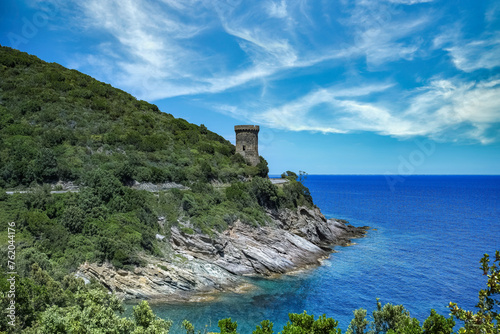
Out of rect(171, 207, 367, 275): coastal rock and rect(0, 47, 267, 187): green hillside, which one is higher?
rect(0, 47, 267, 187): green hillside

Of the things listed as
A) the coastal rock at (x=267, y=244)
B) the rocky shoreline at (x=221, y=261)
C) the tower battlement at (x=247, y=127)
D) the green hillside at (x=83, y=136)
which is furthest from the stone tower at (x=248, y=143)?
the rocky shoreline at (x=221, y=261)

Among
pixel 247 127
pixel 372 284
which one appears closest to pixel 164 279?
pixel 372 284

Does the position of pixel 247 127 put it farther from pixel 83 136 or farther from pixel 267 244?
pixel 83 136

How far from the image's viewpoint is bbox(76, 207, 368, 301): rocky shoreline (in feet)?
89.8

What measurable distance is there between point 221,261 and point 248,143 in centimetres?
3316

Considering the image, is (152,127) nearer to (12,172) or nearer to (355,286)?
(12,172)

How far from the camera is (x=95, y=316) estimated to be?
43.1 ft

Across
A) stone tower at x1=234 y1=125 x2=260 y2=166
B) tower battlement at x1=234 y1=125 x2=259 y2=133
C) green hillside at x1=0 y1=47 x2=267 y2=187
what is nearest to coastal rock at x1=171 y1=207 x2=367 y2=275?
green hillside at x1=0 y1=47 x2=267 y2=187

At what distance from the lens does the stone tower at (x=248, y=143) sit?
63.9 metres

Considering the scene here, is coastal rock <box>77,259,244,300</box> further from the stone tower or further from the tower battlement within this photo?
the tower battlement

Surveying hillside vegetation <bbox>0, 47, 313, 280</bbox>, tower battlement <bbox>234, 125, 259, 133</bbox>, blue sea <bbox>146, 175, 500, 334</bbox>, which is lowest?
blue sea <bbox>146, 175, 500, 334</bbox>

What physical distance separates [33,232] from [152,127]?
32.9 metres

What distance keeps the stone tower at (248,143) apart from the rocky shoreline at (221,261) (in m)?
16.0

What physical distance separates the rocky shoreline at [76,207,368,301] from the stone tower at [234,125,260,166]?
1599 centimetres
